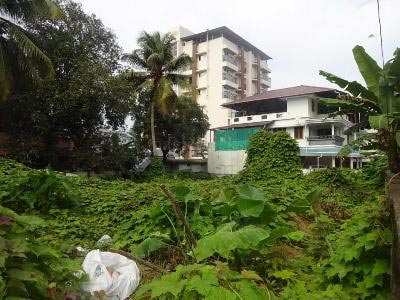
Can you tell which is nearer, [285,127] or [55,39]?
[55,39]

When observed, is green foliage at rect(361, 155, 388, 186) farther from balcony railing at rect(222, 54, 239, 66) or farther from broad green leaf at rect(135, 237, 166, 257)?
balcony railing at rect(222, 54, 239, 66)

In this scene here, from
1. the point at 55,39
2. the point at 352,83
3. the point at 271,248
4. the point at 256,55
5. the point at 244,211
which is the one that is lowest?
the point at 271,248

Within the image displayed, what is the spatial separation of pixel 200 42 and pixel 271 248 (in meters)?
43.9

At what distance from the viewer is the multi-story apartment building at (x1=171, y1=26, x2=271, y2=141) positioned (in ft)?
142

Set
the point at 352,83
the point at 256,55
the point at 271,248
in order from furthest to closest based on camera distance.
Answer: the point at 256,55 < the point at 352,83 < the point at 271,248

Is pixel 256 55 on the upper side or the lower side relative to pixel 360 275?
upper

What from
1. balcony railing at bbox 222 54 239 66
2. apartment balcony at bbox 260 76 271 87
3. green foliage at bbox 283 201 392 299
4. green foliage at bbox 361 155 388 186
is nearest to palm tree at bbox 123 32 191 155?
green foliage at bbox 361 155 388 186

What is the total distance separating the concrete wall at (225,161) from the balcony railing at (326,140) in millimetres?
5379

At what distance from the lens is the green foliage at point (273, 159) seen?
15.1 m

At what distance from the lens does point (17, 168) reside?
10.2 meters

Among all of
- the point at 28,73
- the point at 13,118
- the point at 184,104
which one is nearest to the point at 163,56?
the point at 184,104

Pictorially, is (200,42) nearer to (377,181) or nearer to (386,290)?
(377,181)

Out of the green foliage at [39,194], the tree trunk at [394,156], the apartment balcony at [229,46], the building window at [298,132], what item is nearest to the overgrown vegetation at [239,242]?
the green foliage at [39,194]

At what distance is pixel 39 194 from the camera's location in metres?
6.72
